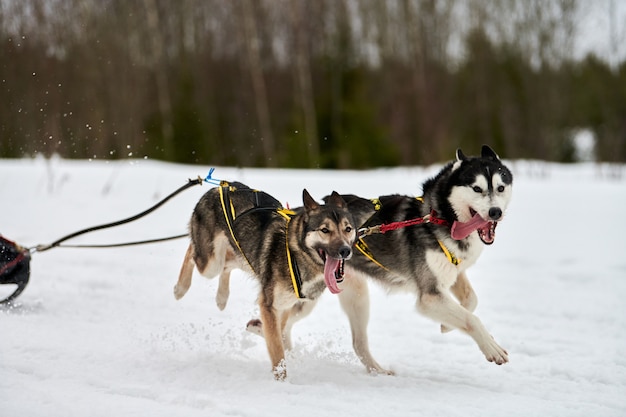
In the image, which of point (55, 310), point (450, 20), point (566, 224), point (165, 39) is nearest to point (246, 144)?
point (165, 39)

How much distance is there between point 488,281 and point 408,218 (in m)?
3.04

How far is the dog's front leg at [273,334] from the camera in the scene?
3.83 metres

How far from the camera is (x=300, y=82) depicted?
18.5 m

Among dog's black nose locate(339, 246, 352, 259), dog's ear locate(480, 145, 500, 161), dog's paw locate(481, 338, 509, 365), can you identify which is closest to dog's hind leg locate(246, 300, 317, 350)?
dog's black nose locate(339, 246, 352, 259)

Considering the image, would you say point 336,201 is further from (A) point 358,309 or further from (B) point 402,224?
(A) point 358,309

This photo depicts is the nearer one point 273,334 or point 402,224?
point 273,334

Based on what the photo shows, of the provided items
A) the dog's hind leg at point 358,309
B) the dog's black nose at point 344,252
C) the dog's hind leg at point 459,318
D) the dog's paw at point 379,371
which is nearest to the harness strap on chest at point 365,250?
the dog's hind leg at point 358,309

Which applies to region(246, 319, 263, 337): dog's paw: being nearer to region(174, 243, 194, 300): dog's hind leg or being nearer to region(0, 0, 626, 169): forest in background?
region(174, 243, 194, 300): dog's hind leg

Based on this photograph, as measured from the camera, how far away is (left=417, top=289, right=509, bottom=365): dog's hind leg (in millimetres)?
3688

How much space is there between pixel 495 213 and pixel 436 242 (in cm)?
46

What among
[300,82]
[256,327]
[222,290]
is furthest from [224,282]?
[300,82]

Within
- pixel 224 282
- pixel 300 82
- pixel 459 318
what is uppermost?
pixel 300 82

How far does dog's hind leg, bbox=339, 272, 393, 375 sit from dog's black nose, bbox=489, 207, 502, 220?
1.08 meters

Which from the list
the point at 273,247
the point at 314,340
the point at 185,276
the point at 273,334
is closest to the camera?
the point at 273,334
